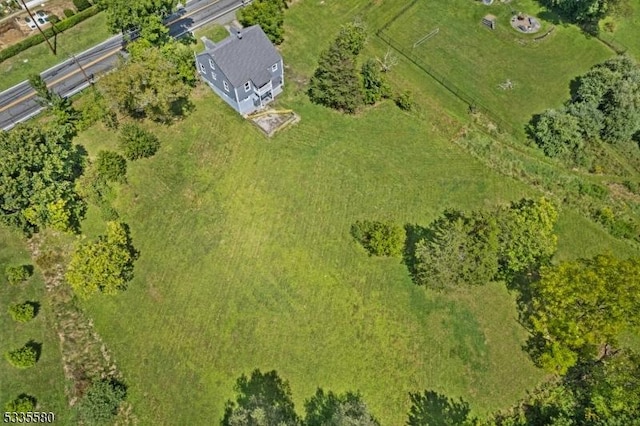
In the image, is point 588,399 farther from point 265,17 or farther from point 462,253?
point 265,17

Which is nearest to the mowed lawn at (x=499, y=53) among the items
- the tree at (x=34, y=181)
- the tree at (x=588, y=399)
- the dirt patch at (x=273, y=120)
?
the dirt patch at (x=273, y=120)

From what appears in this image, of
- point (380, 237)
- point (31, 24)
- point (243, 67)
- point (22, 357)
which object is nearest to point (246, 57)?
point (243, 67)

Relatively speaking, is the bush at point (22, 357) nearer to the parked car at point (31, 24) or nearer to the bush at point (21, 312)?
the bush at point (21, 312)

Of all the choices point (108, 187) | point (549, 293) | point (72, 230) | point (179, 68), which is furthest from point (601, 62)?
point (72, 230)

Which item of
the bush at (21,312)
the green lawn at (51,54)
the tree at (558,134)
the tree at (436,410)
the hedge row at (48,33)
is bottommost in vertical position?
the tree at (436,410)

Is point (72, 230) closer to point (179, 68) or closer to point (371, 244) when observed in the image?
point (179, 68)
